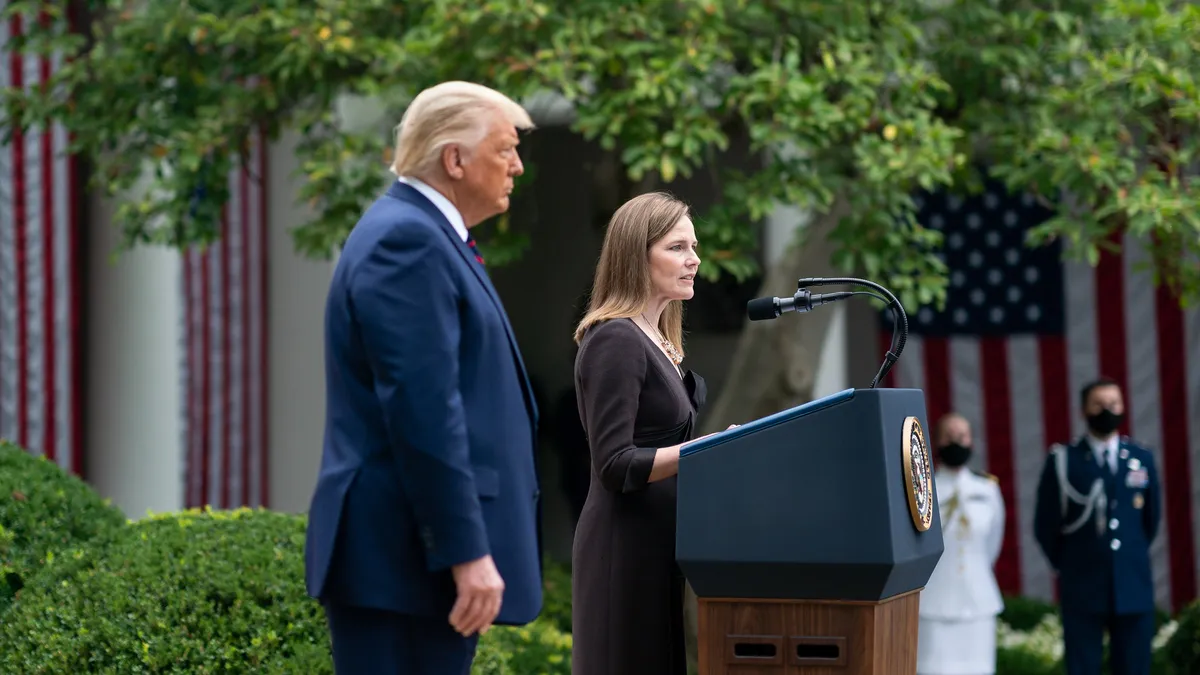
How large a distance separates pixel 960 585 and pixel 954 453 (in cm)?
73

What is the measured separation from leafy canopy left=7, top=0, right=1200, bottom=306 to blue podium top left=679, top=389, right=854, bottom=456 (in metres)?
3.69

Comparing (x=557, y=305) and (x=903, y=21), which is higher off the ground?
(x=903, y=21)

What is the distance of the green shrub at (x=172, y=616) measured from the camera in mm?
4887

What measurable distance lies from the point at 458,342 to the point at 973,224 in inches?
386

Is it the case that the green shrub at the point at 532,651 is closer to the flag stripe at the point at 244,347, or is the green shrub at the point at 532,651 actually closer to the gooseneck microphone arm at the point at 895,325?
the gooseneck microphone arm at the point at 895,325

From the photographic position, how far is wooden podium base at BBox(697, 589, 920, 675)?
11.0 feet

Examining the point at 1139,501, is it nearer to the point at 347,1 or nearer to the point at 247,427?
the point at 347,1

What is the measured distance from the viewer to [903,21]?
7.70 metres

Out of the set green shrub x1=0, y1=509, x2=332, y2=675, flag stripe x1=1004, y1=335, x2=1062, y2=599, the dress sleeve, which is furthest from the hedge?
flag stripe x1=1004, y1=335, x2=1062, y2=599

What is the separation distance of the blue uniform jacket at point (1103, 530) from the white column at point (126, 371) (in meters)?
6.02

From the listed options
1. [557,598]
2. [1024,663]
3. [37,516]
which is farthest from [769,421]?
[1024,663]

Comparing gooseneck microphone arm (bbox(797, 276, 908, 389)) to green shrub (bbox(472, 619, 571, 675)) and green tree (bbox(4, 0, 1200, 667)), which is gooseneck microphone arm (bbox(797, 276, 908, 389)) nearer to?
green shrub (bbox(472, 619, 571, 675))

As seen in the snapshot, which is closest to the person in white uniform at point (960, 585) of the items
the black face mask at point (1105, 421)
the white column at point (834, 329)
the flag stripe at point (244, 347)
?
the black face mask at point (1105, 421)

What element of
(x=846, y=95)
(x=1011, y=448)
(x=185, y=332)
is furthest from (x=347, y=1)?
(x=1011, y=448)
